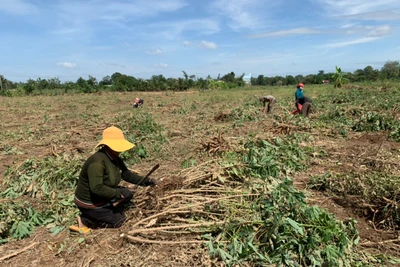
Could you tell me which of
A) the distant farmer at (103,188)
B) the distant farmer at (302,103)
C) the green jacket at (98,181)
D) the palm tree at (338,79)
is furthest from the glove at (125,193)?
the palm tree at (338,79)

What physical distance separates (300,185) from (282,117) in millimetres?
4648

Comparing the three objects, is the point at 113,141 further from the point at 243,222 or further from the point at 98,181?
the point at 243,222

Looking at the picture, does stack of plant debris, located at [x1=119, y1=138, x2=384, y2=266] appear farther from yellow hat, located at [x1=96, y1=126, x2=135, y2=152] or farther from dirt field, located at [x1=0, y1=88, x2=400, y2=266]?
yellow hat, located at [x1=96, y1=126, x2=135, y2=152]

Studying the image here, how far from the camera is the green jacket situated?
3.14 metres

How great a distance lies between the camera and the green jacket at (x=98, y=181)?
314cm

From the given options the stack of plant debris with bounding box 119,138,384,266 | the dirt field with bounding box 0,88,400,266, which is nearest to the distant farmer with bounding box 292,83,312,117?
the dirt field with bounding box 0,88,400,266

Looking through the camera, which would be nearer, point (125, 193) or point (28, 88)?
point (125, 193)

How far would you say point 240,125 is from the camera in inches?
350

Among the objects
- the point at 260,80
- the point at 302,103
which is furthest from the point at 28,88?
the point at 260,80

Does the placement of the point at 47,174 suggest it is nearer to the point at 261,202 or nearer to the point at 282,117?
the point at 261,202

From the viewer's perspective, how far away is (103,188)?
3.18 metres

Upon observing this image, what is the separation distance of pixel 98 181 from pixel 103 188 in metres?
0.09

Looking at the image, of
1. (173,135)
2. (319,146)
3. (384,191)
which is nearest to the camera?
(384,191)

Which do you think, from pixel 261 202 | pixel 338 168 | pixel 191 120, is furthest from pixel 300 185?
pixel 191 120
